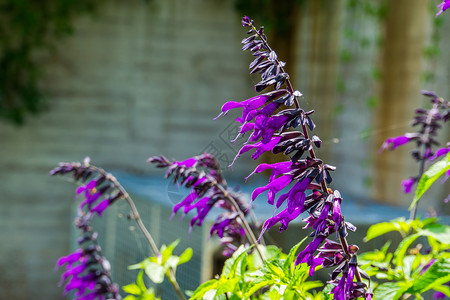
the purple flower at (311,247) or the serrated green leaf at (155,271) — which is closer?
the purple flower at (311,247)

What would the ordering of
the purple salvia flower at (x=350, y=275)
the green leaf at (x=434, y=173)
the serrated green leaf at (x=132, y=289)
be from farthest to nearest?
the serrated green leaf at (x=132, y=289), the green leaf at (x=434, y=173), the purple salvia flower at (x=350, y=275)

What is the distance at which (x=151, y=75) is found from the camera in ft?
14.5

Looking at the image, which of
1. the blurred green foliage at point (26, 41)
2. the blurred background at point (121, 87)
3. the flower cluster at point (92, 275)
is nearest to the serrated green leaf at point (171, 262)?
the flower cluster at point (92, 275)

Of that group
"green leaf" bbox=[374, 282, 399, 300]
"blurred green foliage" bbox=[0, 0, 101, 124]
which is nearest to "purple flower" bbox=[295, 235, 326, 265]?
"green leaf" bbox=[374, 282, 399, 300]

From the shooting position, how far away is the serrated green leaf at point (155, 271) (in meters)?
0.86

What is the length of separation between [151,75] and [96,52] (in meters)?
0.40

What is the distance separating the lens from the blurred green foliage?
13.5 feet

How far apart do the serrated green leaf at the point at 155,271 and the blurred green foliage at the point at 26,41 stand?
3492 mm

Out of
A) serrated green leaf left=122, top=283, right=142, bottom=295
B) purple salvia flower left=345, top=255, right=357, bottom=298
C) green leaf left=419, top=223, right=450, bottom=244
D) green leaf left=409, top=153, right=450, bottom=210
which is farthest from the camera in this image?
serrated green leaf left=122, top=283, right=142, bottom=295

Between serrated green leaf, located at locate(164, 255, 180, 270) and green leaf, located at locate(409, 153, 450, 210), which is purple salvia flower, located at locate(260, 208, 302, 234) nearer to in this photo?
green leaf, located at locate(409, 153, 450, 210)

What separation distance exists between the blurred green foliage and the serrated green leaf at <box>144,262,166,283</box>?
349 cm

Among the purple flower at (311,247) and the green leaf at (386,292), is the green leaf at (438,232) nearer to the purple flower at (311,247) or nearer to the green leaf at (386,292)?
the green leaf at (386,292)

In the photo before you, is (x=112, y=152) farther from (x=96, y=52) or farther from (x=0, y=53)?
(x=0, y=53)

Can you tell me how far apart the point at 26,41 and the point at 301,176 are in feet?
13.1
